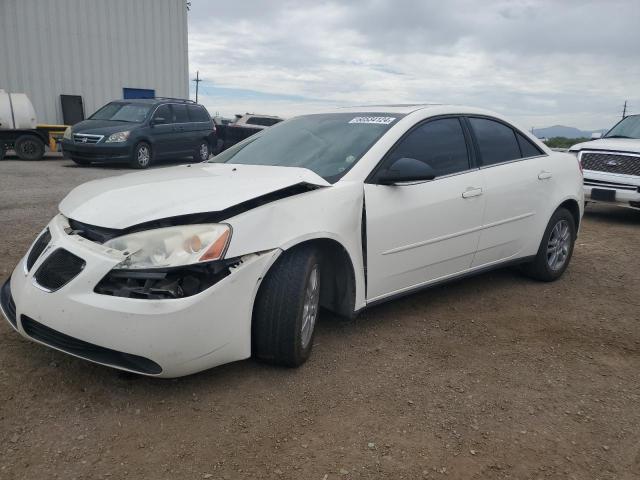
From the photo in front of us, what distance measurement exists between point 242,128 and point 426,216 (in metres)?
Answer: 16.5

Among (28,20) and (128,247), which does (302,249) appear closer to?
(128,247)

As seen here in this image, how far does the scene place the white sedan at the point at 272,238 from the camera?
2.49 m

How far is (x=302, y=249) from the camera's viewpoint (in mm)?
2957

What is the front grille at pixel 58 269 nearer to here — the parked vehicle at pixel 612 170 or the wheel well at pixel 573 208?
the wheel well at pixel 573 208

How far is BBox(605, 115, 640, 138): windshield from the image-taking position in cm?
920

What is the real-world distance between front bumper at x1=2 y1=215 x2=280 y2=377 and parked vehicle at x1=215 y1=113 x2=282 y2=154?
1368 cm

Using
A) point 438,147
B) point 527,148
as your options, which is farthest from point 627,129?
point 438,147

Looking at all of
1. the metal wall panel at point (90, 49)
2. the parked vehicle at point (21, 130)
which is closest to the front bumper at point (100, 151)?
the parked vehicle at point (21, 130)

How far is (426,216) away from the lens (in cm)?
362

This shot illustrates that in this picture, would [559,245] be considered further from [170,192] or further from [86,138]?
[86,138]

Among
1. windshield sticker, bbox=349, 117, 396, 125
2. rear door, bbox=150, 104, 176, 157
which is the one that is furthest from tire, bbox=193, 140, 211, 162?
windshield sticker, bbox=349, 117, 396, 125

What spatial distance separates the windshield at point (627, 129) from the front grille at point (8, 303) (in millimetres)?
9309

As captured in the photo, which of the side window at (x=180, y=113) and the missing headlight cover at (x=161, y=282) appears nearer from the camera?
the missing headlight cover at (x=161, y=282)

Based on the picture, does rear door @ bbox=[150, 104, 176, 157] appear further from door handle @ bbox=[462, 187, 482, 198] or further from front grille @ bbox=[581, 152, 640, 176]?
door handle @ bbox=[462, 187, 482, 198]
